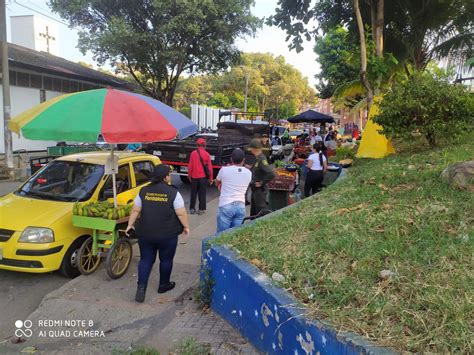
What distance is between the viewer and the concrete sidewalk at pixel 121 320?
3.77 metres

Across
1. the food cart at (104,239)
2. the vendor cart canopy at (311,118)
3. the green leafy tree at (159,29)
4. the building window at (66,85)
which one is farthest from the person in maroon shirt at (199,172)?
the building window at (66,85)

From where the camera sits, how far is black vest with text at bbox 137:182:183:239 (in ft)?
15.1

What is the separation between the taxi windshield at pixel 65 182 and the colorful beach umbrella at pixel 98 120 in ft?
3.98

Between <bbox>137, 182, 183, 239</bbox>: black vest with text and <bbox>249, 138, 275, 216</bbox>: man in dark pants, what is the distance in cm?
224

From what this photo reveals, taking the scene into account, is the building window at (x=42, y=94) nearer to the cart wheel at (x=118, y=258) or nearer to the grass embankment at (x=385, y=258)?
the cart wheel at (x=118, y=258)

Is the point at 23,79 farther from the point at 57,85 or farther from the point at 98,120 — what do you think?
the point at 98,120

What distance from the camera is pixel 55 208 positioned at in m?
5.46

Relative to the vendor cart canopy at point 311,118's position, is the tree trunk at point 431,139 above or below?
below

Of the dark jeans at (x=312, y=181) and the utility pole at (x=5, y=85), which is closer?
the dark jeans at (x=312, y=181)

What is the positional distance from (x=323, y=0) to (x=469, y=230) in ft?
35.2

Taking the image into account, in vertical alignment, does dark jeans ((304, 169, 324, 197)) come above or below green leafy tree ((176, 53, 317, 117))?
below

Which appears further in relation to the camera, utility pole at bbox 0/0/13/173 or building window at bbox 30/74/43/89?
building window at bbox 30/74/43/89

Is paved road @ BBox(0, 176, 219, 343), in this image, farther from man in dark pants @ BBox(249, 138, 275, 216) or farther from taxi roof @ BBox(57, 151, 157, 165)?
man in dark pants @ BBox(249, 138, 275, 216)

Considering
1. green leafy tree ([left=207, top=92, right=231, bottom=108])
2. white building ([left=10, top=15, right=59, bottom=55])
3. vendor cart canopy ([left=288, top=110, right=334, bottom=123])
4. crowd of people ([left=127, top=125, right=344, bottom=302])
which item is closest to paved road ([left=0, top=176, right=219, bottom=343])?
crowd of people ([left=127, top=125, right=344, bottom=302])
